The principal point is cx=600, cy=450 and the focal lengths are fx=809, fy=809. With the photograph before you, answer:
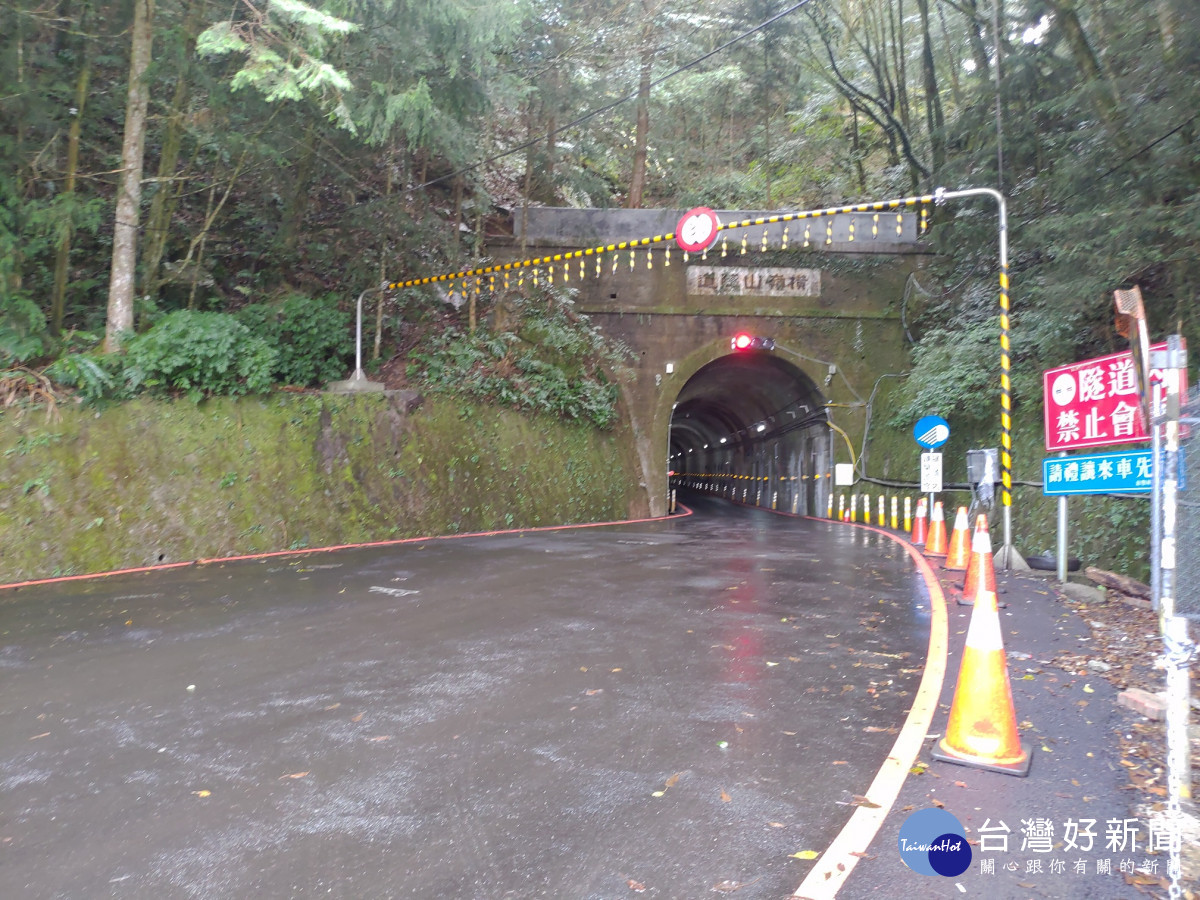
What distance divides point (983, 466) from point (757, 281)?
1254cm

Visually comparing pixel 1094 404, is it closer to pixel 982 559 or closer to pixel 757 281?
pixel 982 559

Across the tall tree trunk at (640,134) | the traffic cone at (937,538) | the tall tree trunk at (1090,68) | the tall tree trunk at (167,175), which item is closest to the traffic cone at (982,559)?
the traffic cone at (937,538)

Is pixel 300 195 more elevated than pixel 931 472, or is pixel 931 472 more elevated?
pixel 300 195

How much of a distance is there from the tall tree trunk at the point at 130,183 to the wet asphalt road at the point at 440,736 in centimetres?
474

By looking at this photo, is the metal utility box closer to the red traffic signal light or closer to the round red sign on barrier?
the round red sign on barrier

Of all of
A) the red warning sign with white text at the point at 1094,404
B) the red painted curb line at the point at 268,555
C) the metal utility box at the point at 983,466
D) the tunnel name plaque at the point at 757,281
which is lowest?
the red painted curb line at the point at 268,555

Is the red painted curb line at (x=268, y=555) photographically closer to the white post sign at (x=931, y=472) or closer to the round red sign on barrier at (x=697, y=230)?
the round red sign on barrier at (x=697, y=230)

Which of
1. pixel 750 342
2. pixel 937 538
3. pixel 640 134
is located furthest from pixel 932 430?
pixel 640 134

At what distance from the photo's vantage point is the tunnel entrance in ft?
76.4

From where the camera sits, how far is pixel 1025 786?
3.53m

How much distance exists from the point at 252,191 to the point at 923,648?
15478mm

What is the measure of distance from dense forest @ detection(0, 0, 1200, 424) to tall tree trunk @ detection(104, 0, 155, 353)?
3 centimetres

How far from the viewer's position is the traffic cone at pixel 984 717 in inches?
148

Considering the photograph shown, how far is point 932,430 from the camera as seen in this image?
1645 cm
